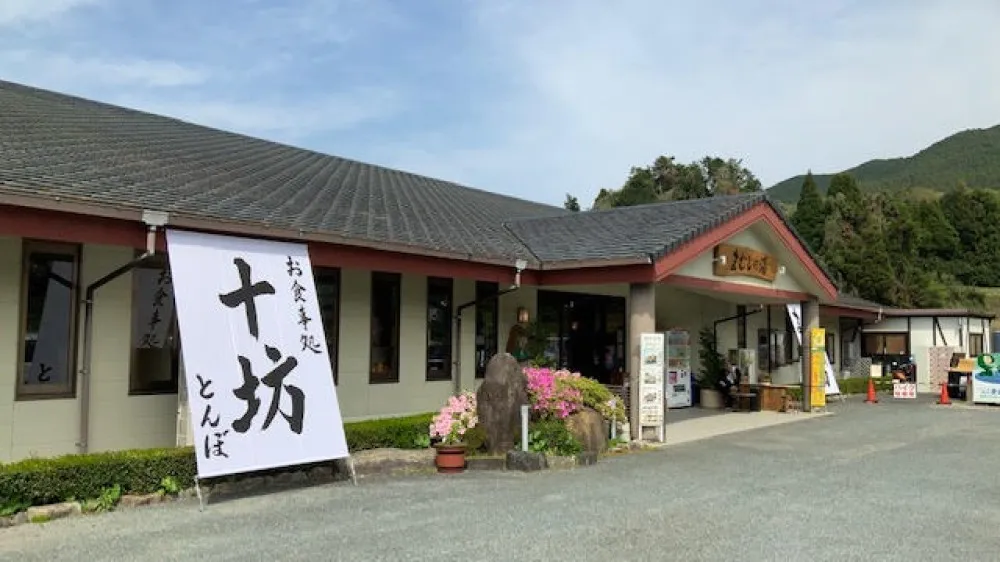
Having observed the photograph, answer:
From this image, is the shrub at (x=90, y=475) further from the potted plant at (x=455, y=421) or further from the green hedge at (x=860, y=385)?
the green hedge at (x=860, y=385)

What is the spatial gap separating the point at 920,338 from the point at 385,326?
2242 centimetres

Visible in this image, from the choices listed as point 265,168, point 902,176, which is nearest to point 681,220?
point 265,168

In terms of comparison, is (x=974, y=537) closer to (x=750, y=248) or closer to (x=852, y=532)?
(x=852, y=532)

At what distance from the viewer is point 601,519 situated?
7344 millimetres

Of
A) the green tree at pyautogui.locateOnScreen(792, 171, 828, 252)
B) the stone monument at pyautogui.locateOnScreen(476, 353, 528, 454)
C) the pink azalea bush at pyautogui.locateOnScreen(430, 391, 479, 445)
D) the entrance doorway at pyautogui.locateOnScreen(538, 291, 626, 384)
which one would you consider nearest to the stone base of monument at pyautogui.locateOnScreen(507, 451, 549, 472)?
the stone monument at pyautogui.locateOnScreen(476, 353, 528, 454)

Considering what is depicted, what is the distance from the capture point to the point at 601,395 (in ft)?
39.3

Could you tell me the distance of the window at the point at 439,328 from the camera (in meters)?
13.2

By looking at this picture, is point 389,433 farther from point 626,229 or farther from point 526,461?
point 626,229

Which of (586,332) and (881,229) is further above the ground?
(881,229)

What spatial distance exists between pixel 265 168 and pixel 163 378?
4.85 m

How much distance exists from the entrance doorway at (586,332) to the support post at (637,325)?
355 centimetres

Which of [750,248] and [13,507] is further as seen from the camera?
[750,248]

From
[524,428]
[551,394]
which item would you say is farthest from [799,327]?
[524,428]

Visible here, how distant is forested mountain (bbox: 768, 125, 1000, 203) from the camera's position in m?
85.3
